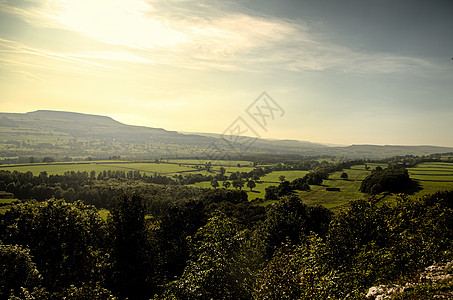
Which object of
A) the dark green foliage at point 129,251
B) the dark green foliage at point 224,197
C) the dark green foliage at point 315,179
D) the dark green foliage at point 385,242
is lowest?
the dark green foliage at point 224,197

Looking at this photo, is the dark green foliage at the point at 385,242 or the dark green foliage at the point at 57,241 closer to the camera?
the dark green foliage at the point at 385,242

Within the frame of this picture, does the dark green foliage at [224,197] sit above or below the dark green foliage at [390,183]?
below

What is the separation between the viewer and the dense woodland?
36.4 feet

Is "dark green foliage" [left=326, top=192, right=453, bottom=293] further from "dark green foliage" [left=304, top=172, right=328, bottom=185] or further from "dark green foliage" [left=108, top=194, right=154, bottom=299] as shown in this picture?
"dark green foliage" [left=304, top=172, right=328, bottom=185]

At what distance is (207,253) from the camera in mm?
12172

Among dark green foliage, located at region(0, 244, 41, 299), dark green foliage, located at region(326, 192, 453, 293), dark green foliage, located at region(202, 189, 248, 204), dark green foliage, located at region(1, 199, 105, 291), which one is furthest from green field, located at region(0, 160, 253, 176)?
dark green foliage, located at region(0, 244, 41, 299)

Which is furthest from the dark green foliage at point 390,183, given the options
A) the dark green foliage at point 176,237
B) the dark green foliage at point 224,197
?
the dark green foliage at point 176,237

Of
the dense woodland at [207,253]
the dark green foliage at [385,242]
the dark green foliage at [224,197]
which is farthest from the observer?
the dark green foliage at [224,197]

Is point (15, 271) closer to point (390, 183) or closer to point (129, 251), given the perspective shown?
point (129, 251)

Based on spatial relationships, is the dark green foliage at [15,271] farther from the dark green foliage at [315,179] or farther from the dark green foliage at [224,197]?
the dark green foliage at [315,179]

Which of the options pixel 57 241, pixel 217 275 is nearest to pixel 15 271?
pixel 57 241

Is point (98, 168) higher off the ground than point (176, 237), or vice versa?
point (176, 237)

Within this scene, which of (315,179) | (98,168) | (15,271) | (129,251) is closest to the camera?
(15,271)

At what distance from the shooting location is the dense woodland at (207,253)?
11.1m
